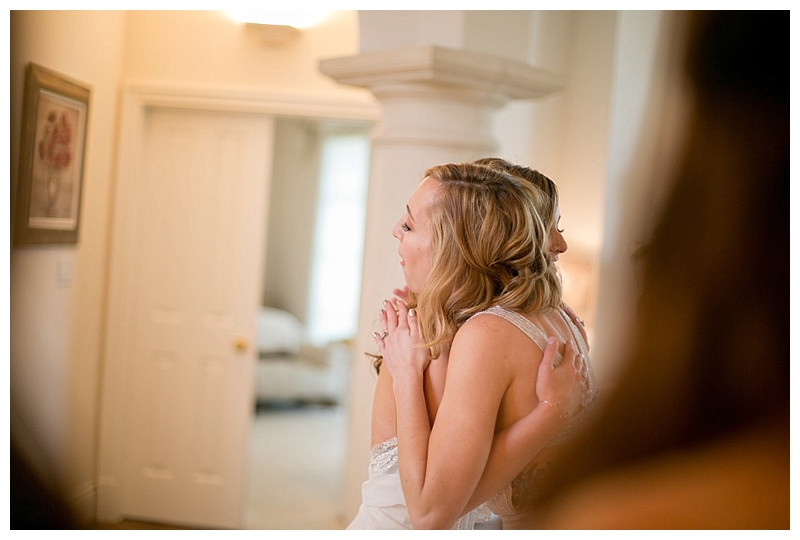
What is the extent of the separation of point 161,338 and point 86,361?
14.1 inches

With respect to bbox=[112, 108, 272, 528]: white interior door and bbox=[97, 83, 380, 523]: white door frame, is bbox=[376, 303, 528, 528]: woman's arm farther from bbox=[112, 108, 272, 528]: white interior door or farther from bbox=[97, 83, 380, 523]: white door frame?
bbox=[112, 108, 272, 528]: white interior door

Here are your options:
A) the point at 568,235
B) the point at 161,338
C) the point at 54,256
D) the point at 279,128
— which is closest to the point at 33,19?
the point at 54,256

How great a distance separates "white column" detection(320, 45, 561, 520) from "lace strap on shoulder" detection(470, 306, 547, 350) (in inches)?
22.2

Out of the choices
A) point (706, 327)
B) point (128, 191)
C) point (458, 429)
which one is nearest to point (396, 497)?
point (458, 429)

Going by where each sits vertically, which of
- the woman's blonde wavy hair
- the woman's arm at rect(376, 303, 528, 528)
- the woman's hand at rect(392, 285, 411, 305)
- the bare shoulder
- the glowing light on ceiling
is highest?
the glowing light on ceiling

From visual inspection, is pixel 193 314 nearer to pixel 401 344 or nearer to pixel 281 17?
pixel 281 17

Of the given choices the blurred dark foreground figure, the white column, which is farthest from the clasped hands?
the blurred dark foreground figure

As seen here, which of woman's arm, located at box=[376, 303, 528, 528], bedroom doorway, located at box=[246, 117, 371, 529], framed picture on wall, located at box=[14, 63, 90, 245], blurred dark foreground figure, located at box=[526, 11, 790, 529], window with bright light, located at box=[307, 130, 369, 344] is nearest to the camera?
blurred dark foreground figure, located at box=[526, 11, 790, 529]

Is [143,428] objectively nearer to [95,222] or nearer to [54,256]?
[95,222]

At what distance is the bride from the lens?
4.17 ft

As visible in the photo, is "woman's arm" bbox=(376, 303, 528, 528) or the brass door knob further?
the brass door knob

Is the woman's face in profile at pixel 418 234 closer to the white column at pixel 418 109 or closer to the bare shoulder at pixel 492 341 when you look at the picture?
the bare shoulder at pixel 492 341

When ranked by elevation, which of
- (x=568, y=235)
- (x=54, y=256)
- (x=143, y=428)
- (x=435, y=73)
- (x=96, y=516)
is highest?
(x=435, y=73)

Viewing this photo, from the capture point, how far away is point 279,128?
6367 millimetres
